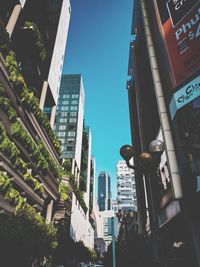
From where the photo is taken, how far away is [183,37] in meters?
8.54

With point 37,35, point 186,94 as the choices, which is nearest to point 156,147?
point 186,94

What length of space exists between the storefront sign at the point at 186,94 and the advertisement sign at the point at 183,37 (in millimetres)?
495

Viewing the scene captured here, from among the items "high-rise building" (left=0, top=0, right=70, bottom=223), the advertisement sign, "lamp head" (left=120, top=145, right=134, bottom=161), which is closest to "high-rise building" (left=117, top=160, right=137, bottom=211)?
"high-rise building" (left=0, top=0, right=70, bottom=223)

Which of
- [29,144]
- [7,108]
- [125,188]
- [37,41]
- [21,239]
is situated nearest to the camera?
[21,239]

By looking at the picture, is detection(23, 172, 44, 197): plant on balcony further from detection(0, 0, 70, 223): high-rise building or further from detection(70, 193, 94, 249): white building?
detection(70, 193, 94, 249): white building

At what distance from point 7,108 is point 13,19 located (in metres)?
9.00

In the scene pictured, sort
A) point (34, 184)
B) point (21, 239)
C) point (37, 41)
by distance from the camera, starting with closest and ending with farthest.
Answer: point (21, 239)
point (34, 184)
point (37, 41)

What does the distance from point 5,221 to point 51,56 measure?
70.1 feet

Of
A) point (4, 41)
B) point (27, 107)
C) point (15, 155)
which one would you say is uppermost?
point (4, 41)

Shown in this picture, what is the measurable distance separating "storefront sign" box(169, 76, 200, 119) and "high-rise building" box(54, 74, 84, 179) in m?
48.1

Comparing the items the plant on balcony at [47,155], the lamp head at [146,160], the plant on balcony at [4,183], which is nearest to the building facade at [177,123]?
the lamp head at [146,160]

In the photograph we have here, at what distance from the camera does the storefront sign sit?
282 inches

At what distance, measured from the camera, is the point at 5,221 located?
12367 mm

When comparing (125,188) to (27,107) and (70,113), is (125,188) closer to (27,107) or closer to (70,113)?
(70,113)
